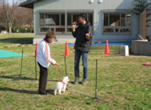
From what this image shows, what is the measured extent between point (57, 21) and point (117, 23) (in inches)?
223

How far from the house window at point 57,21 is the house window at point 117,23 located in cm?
174

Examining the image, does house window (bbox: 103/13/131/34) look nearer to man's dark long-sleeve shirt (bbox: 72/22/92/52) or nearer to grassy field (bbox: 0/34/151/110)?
grassy field (bbox: 0/34/151/110)

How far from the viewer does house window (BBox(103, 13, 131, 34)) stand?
75.9ft

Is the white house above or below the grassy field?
above

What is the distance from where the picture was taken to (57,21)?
2281 cm

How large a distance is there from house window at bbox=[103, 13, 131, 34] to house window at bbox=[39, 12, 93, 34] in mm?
1743

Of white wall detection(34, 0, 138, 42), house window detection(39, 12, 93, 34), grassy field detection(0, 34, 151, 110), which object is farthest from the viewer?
house window detection(39, 12, 93, 34)

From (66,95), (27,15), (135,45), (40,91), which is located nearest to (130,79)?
(66,95)

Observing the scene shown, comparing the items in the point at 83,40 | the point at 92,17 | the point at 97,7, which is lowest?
the point at 83,40

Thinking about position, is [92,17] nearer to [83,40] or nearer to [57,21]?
[57,21]

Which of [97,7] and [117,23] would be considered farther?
[117,23]

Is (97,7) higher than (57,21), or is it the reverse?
(97,7)

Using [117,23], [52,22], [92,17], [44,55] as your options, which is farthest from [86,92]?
[117,23]

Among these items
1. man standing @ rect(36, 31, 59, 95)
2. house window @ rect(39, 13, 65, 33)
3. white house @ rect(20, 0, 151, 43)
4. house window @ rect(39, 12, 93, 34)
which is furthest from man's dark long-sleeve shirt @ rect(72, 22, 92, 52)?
house window @ rect(39, 13, 65, 33)
